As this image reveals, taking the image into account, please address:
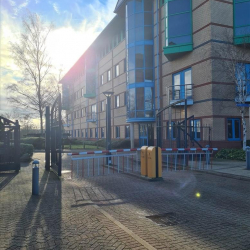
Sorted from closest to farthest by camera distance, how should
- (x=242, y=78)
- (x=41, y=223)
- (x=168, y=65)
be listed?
(x=41, y=223) < (x=242, y=78) < (x=168, y=65)

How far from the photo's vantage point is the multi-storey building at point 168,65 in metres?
18.1

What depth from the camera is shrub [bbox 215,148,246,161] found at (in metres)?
15.6

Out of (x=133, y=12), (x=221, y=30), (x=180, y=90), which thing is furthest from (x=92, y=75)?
(x=221, y=30)

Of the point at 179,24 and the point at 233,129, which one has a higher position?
the point at 179,24

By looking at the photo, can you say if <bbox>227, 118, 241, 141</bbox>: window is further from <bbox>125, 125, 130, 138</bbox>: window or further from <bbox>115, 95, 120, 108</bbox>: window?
<bbox>115, 95, 120, 108</bbox>: window

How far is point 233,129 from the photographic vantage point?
1858 centimetres

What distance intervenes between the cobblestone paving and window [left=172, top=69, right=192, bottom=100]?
11412 mm

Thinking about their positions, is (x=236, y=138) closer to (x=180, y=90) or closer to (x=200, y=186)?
(x=180, y=90)

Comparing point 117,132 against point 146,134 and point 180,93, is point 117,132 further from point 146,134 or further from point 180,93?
point 180,93

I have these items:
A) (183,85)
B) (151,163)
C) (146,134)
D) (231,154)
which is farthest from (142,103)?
(151,163)

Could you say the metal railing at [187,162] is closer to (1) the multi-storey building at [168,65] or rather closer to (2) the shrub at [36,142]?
(1) the multi-storey building at [168,65]

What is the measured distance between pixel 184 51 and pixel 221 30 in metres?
2.83

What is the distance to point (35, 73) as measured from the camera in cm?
3173

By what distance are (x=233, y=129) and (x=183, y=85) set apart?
15.1 feet
